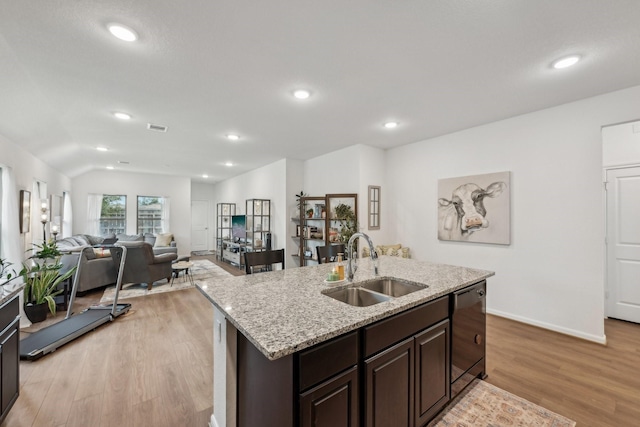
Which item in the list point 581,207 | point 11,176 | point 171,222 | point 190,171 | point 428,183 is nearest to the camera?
point 581,207

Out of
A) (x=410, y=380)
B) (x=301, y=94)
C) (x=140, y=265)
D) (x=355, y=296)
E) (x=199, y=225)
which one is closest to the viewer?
(x=410, y=380)

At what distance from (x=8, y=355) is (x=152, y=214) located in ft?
24.2

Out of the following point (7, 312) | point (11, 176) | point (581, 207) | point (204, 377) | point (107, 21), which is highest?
point (107, 21)

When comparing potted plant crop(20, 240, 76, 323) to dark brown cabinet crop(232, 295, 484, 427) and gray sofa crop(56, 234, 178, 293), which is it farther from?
dark brown cabinet crop(232, 295, 484, 427)

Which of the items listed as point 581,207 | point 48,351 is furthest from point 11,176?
point 581,207

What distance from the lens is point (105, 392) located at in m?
2.14

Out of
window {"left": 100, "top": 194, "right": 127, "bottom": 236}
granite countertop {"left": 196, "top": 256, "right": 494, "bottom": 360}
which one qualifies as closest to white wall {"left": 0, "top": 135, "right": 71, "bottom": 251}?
window {"left": 100, "top": 194, "right": 127, "bottom": 236}

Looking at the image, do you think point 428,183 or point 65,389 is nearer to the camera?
point 65,389

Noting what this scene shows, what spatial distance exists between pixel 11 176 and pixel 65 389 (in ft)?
10.3

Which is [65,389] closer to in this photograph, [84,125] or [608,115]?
[84,125]

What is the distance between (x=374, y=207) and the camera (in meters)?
4.75

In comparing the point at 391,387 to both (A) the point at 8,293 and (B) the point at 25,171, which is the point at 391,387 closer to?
(A) the point at 8,293

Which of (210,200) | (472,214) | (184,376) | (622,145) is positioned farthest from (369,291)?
(210,200)

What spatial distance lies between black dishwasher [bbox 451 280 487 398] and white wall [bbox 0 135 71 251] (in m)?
5.32
